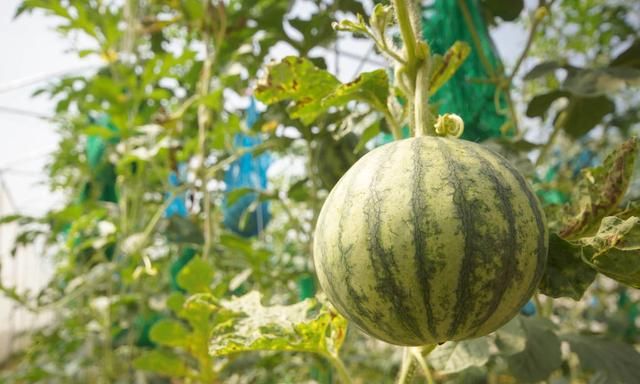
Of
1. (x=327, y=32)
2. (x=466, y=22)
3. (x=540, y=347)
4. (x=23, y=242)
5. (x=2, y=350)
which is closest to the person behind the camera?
(x=540, y=347)

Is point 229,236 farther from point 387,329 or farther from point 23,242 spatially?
point 23,242

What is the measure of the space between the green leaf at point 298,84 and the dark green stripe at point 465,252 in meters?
0.31

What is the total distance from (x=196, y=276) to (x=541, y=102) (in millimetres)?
864

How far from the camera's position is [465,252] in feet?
1.36

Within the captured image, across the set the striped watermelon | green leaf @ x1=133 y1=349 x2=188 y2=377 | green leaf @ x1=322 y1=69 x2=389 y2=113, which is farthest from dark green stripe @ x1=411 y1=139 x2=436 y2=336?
green leaf @ x1=133 y1=349 x2=188 y2=377

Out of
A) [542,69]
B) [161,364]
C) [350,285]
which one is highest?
[542,69]

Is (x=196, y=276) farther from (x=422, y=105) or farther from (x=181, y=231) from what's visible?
(x=422, y=105)

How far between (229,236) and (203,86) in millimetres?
508

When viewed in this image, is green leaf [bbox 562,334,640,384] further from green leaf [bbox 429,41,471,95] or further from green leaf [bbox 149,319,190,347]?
green leaf [bbox 149,319,190,347]

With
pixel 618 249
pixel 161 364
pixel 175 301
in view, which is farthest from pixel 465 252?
pixel 161 364

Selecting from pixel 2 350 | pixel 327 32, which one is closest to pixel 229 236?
pixel 327 32

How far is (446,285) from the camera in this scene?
419mm

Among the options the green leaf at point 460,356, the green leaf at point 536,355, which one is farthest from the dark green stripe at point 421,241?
the green leaf at point 536,355

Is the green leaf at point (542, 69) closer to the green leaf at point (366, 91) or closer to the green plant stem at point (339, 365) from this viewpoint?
the green leaf at point (366, 91)
